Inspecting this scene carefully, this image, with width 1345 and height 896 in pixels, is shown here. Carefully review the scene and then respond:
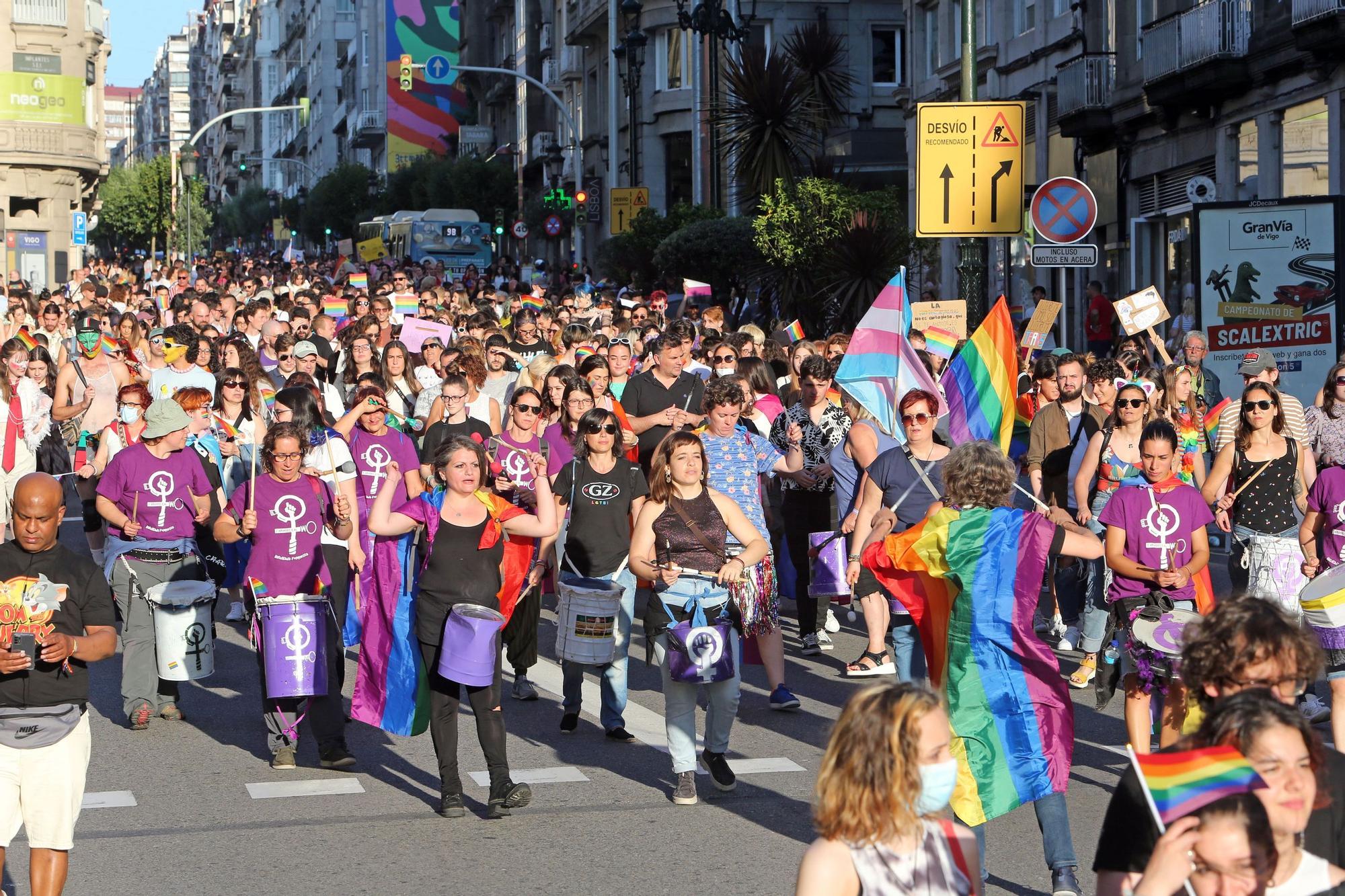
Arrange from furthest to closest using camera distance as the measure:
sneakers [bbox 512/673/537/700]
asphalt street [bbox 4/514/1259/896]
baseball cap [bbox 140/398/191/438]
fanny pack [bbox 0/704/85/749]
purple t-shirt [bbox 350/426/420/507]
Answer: purple t-shirt [bbox 350/426/420/507] → sneakers [bbox 512/673/537/700] → baseball cap [bbox 140/398/191/438] → asphalt street [bbox 4/514/1259/896] → fanny pack [bbox 0/704/85/749]

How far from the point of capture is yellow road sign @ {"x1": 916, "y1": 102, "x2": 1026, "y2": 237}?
A: 46.6 ft

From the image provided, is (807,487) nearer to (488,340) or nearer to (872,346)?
(872,346)

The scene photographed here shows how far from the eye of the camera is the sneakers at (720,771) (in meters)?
7.66

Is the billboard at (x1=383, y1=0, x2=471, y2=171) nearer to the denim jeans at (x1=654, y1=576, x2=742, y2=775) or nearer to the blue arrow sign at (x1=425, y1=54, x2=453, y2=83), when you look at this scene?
the blue arrow sign at (x1=425, y1=54, x2=453, y2=83)

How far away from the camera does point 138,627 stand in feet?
30.0

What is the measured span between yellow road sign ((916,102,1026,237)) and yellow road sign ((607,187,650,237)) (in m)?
24.6

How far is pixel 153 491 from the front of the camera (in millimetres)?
9102

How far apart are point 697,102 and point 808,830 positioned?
117ft

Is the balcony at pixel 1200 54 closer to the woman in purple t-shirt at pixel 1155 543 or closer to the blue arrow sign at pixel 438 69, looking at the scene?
the woman in purple t-shirt at pixel 1155 543

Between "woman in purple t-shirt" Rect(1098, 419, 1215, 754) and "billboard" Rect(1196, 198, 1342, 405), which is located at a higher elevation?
"billboard" Rect(1196, 198, 1342, 405)

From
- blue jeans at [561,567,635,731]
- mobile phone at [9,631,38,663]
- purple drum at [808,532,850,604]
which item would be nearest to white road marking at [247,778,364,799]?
blue jeans at [561,567,635,731]

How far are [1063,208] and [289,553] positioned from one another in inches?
366

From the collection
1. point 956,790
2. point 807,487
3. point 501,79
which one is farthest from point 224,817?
point 501,79

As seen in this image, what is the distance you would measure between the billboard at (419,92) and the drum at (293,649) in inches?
4014
